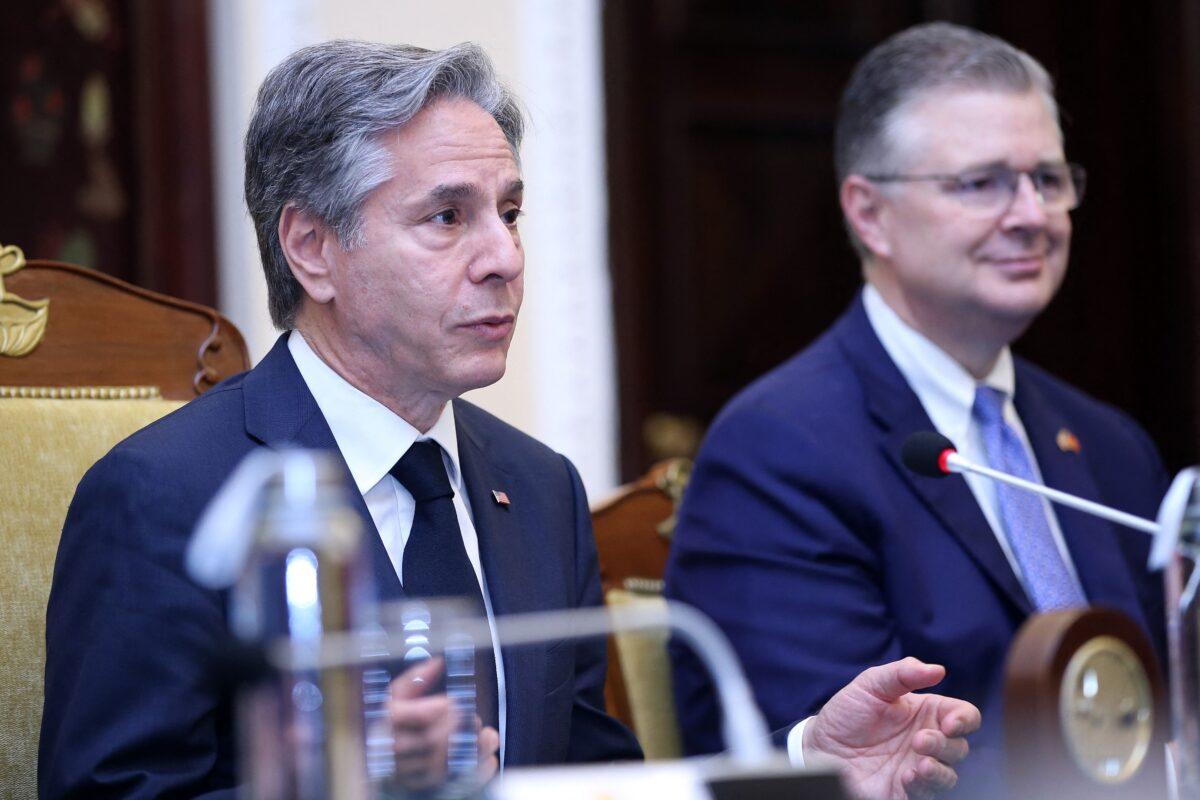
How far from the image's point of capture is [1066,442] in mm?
2379

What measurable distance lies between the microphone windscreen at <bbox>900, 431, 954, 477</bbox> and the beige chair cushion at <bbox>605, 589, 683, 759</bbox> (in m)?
0.64

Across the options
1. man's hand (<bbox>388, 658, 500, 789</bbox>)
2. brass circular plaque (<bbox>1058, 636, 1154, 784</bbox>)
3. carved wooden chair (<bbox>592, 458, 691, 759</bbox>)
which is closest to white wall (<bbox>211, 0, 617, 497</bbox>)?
carved wooden chair (<bbox>592, 458, 691, 759</bbox>)

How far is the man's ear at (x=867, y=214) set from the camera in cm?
238

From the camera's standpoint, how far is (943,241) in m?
2.30

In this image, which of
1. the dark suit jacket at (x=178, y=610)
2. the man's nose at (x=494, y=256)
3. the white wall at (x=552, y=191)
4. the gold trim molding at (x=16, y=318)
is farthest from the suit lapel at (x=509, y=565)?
the white wall at (x=552, y=191)

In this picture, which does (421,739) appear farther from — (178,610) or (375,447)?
(375,447)

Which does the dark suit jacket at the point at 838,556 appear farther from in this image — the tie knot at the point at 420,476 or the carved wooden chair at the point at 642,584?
the tie knot at the point at 420,476

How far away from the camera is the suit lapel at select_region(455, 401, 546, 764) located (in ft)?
5.30

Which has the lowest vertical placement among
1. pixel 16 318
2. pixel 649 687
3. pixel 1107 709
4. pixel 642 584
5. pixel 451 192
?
pixel 649 687

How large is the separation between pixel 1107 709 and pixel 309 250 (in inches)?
37.6

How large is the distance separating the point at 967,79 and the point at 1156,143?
230 centimetres

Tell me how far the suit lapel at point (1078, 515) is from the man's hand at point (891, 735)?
807mm

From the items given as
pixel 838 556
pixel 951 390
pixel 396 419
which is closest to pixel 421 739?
pixel 396 419

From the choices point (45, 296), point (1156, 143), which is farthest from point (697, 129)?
point (45, 296)
